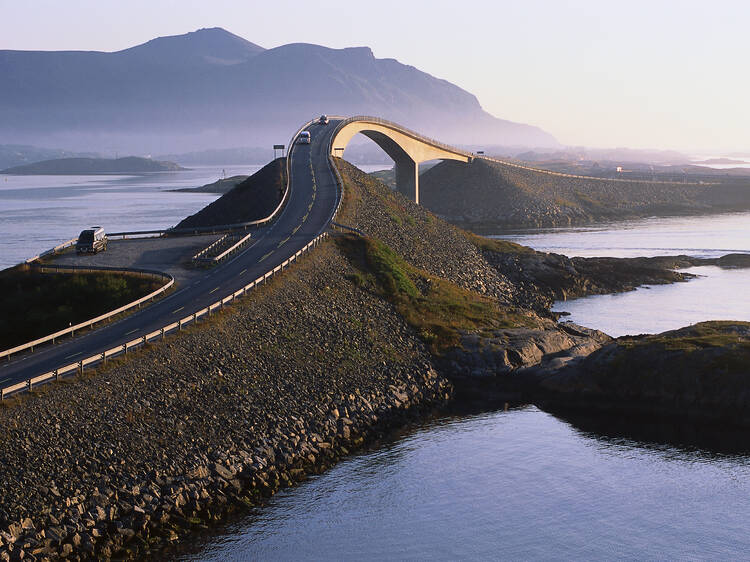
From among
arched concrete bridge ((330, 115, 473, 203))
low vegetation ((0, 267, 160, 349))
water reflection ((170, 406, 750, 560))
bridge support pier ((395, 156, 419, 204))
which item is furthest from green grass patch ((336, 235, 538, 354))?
bridge support pier ((395, 156, 419, 204))

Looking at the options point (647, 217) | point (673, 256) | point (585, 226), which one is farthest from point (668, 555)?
point (647, 217)

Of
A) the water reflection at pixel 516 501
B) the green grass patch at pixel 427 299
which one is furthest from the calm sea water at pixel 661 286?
the water reflection at pixel 516 501

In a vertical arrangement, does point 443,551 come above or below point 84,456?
below

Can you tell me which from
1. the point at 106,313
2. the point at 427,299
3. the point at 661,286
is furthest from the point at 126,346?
the point at 661,286

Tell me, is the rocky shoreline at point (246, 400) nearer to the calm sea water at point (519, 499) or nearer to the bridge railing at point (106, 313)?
the calm sea water at point (519, 499)

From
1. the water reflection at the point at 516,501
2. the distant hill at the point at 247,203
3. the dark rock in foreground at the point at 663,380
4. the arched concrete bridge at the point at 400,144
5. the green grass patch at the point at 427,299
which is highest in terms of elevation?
the arched concrete bridge at the point at 400,144

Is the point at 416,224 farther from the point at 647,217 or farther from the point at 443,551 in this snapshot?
the point at 647,217

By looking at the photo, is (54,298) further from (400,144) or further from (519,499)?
(400,144)
